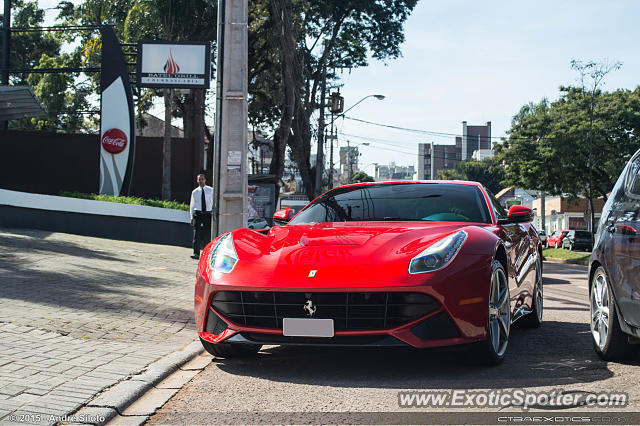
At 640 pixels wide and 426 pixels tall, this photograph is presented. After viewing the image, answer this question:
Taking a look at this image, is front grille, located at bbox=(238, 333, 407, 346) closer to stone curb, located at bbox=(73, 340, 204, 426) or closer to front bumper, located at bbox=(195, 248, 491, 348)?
front bumper, located at bbox=(195, 248, 491, 348)

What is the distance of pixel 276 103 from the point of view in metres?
32.6

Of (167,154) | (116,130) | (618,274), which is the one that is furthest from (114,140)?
(618,274)

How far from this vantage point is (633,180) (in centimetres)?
523

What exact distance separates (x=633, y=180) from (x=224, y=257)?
9.96 feet

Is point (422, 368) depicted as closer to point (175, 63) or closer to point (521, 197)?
point (175, 63)

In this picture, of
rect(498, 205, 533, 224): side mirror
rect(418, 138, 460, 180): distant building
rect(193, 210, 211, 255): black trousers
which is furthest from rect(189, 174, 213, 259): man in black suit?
rect(418, 138, 460, 180): distant building

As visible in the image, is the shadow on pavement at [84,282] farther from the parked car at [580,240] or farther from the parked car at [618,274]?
the parked car at [580,240]

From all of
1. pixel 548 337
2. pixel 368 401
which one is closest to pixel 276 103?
pixel 548 337

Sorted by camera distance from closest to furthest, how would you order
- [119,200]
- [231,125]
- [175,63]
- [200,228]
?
1. [231,125]
2. [200,228]
3. [119,200]
4. [175,63]

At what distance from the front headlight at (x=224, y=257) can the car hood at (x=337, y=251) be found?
0.05 metres

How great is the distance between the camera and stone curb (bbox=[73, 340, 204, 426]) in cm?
375

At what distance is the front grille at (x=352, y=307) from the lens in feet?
14.7

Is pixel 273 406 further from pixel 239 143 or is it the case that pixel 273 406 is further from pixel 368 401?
pixel 239 143

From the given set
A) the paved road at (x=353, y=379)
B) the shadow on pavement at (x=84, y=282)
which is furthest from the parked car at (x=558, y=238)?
the paved road at (x=353, y=379)
